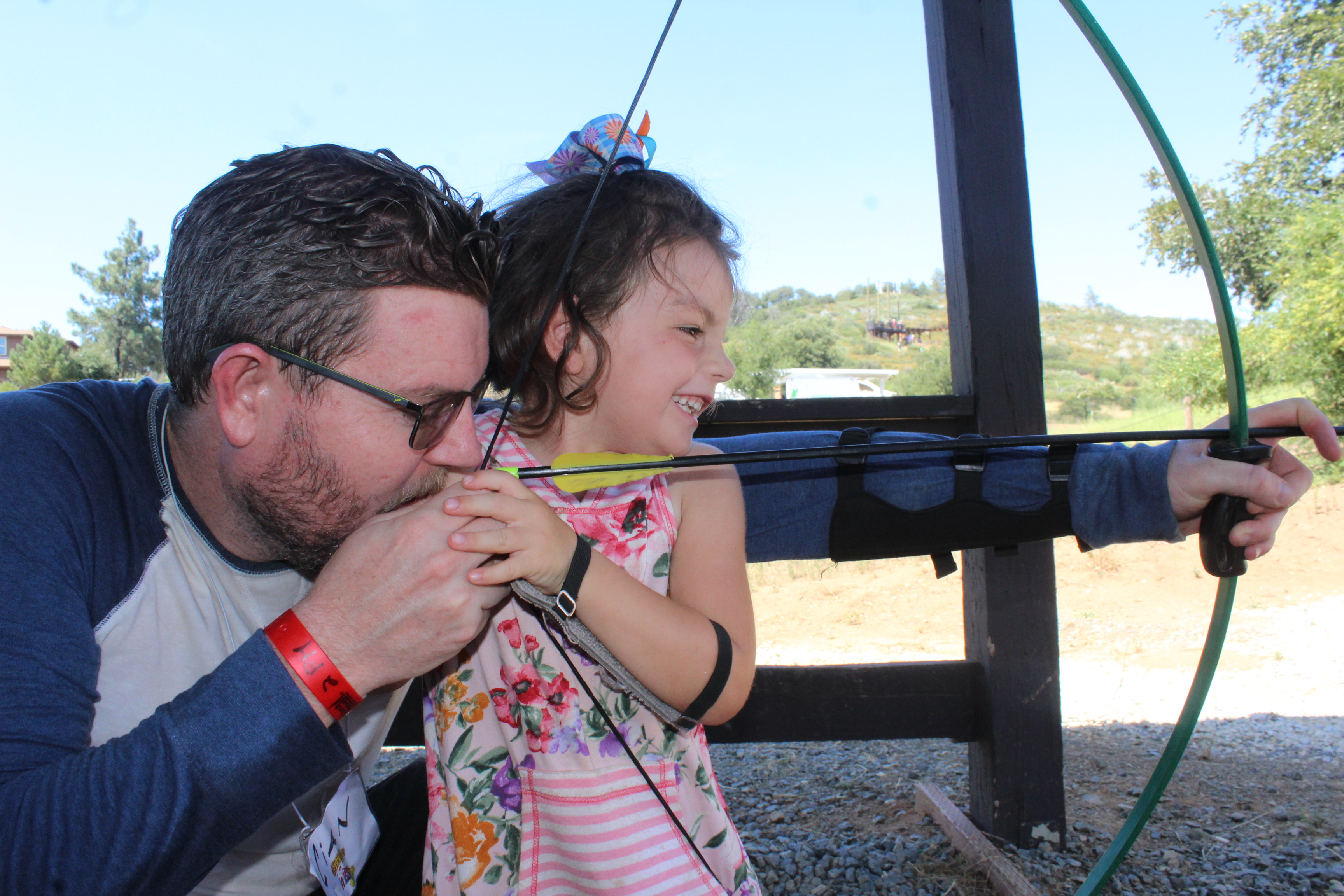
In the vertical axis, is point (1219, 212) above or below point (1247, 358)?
above

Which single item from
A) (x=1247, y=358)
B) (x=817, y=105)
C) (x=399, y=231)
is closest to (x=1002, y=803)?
(x=399, y=231)

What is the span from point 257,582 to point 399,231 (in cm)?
55

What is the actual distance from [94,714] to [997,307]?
200 centimetres

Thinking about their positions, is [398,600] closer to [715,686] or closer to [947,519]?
[715,686]

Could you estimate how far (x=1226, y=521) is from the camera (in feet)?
3.97

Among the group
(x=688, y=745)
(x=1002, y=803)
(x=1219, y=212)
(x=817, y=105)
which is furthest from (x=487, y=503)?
(x=817, y=105)

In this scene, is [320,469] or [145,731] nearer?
[145,731]

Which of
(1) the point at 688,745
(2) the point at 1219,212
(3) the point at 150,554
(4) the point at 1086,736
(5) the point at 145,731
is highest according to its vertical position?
(2) the point at 1219,212

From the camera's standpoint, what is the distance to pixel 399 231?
1.12m

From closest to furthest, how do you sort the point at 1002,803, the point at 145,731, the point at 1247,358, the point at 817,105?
the point at 145,731
the point at 1002,803
the point at 1247,358
the point at 817,105

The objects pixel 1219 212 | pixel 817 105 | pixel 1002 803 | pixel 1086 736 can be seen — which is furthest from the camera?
pixel 817 105

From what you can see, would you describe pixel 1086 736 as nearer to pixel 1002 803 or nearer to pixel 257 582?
pixel 1002 803

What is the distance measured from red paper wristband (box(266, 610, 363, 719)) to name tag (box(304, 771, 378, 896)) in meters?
0.36

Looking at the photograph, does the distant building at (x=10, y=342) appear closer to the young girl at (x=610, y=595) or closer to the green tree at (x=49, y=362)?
the green tree at (x=49, y=362)
